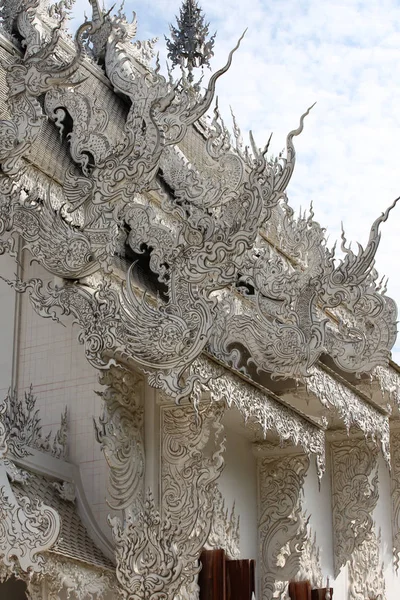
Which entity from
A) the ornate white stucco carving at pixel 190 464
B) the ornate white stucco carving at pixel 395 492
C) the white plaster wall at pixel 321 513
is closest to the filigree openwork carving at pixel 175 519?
the ornate white stucco carving at pixel 190 464

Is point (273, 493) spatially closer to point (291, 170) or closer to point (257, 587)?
point (257, 587)

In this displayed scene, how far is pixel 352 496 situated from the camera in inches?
381

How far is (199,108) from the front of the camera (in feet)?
23.9

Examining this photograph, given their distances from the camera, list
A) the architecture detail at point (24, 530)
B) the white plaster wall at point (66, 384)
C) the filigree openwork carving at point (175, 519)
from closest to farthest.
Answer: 1. the architecture detail at point (24, 530)
2. the filigree openwork carving at point (175, 519)
3. the white plaster wall at point (66, 384)

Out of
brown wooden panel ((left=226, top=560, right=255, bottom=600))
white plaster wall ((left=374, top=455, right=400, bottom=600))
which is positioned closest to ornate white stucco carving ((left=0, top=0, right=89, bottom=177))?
brown wooden panel ((left=226, top=560, right=255, bottom=600))

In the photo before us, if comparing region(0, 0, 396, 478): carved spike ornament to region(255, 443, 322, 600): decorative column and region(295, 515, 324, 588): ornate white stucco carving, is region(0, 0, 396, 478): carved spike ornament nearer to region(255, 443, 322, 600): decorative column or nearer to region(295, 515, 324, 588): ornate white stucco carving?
region(255, 443, 322, 600): decorative column

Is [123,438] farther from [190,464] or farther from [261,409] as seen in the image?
[261,409]

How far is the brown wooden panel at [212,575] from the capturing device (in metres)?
7.40

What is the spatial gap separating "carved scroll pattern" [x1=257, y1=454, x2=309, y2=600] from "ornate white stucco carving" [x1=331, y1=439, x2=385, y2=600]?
1.04 meters

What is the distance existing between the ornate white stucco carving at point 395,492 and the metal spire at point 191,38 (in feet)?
17.3

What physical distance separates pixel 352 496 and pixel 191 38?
6513 millimetres

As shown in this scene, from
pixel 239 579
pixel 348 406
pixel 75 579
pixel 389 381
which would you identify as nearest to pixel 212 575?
pixel 239 579

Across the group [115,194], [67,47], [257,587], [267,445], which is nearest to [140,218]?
[115,194]

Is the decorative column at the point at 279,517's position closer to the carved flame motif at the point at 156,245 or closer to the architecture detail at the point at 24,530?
the carved flame motif at the point at 156,245
